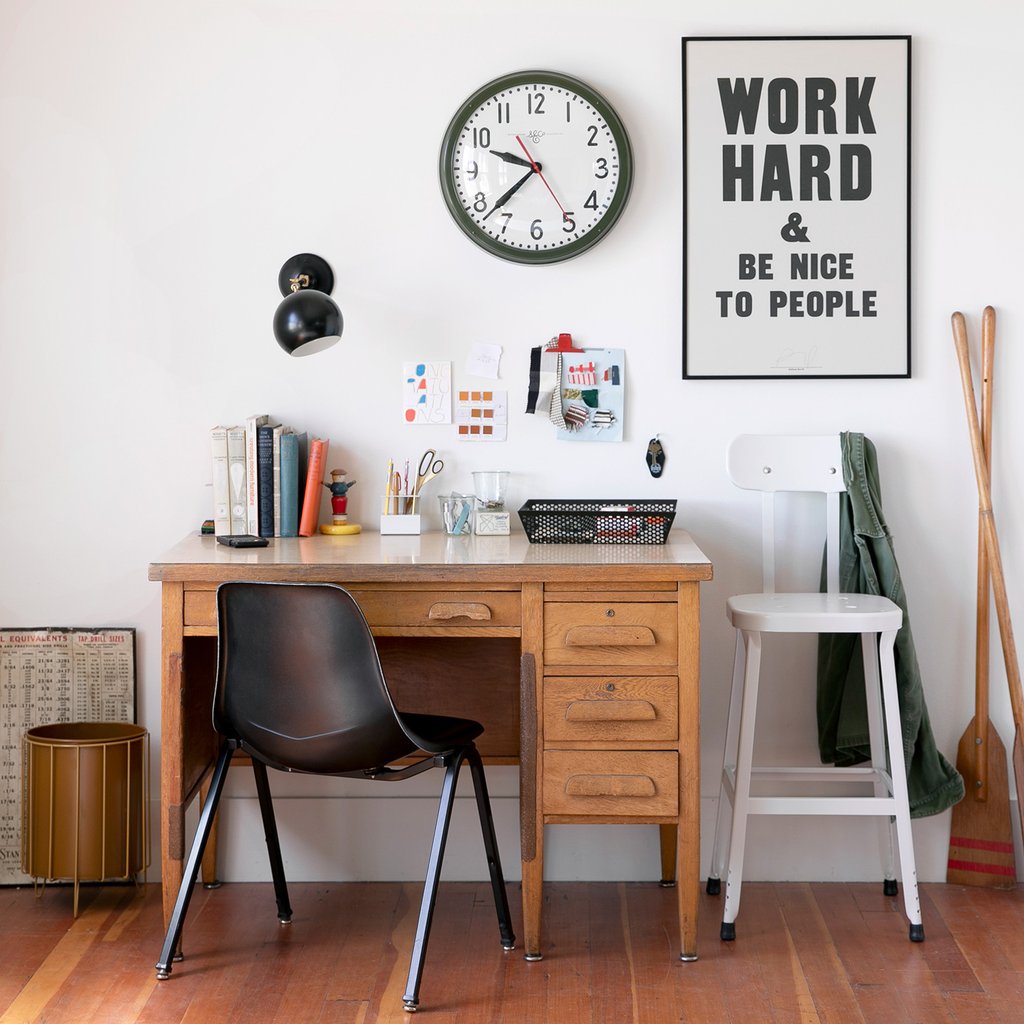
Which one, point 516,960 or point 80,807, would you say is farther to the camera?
point 80,807

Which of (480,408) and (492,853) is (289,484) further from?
(492,853)

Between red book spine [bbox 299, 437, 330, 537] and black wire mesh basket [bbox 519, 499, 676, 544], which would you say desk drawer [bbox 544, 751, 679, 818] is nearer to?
black wire mesh basket [bbox 519, 499, 676, 544]

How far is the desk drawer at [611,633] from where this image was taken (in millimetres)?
2383

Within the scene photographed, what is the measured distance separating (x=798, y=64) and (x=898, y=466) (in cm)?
100

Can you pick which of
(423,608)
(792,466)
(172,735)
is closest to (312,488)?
(423,608)

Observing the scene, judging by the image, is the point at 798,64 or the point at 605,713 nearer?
the point at 605,713

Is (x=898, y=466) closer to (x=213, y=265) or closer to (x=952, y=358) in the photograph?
(x=952, y=358)

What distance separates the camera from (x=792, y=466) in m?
2.82

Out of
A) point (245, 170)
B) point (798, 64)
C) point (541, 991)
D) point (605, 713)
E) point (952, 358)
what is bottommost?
point (541, 991)

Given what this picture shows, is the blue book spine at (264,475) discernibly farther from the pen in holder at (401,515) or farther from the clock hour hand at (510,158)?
the clock hour hand at (510,158)

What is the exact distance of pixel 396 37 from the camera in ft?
9.36

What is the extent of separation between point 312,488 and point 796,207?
1.36 metres

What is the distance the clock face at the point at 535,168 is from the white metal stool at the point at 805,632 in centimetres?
67

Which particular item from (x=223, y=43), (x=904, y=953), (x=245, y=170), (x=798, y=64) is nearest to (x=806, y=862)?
(x=904, y=953)
